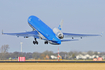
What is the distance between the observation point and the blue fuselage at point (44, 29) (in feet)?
219

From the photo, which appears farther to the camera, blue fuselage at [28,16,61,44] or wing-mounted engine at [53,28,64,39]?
wing-mounted engine at [53,28,64,39]

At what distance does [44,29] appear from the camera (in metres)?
72.8

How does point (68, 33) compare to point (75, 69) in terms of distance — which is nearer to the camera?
point (75, 69)

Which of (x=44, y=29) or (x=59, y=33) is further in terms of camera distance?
(x=44, y=29)

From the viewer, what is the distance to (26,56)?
336 ft

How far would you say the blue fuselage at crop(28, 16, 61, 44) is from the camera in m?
66.8

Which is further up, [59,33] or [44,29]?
[44,29]

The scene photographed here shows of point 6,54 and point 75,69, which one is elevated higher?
point 6,54

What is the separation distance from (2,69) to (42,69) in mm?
8978

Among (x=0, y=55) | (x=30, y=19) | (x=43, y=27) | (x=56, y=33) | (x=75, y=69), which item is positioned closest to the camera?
(x=75, y=69)

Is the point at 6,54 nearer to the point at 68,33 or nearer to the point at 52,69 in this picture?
the point at 68,33

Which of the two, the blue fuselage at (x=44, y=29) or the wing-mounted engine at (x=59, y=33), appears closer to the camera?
the blue fuselage at (x=44, y=29)

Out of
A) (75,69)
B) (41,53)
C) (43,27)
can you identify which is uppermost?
(43,27)

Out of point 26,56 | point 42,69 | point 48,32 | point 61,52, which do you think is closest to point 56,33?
point 48,32
